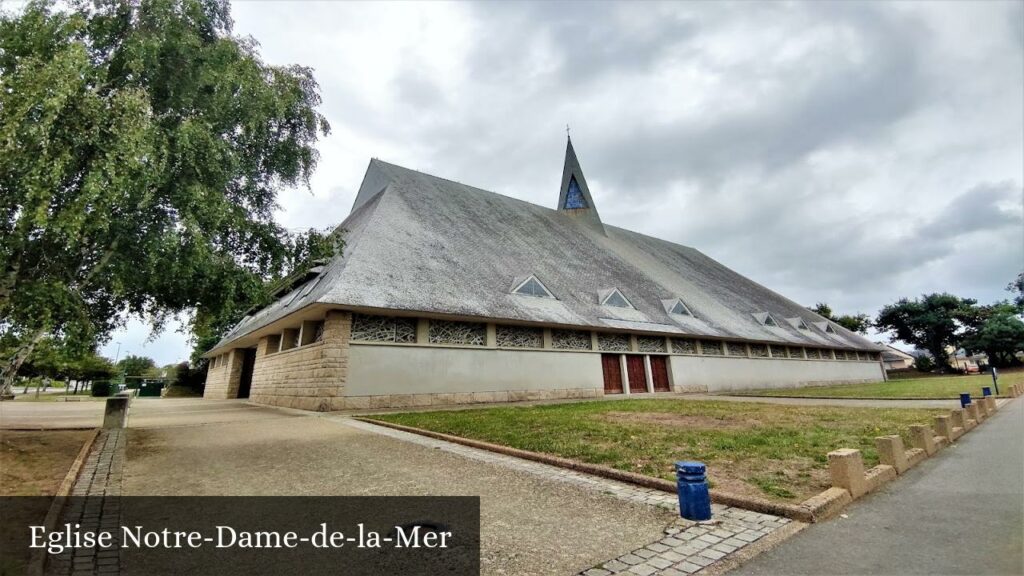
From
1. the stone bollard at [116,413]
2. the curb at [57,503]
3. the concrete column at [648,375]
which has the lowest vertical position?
the curb at [57,503]

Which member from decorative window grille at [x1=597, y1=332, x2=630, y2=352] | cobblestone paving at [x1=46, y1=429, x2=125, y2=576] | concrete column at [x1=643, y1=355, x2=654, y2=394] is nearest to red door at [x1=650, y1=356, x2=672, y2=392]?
concrete column at [x1=643, y1=355, x2=654, y2=394]

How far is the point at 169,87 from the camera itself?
7.68m

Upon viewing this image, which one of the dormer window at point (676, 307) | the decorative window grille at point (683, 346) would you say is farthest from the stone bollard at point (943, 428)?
the dormer window at point (676, 307)

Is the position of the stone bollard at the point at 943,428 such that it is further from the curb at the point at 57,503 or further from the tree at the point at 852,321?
the tree at the point at 852,321

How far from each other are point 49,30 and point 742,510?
10.7 meters

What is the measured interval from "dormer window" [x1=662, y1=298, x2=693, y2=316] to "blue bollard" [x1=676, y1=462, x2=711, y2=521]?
65.8ft

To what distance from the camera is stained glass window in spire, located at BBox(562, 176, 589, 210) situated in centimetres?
3403

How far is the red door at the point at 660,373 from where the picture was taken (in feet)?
66.4

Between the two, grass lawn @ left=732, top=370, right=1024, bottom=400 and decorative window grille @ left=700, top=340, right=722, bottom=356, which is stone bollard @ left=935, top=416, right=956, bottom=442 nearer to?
grass lawn @ left=732, top=370, right=1024, bottom=400

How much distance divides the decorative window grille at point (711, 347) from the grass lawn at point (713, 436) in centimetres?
1182

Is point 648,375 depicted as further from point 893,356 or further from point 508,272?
point 893,356

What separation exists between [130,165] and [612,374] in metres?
17.0

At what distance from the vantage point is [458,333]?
15359 mm

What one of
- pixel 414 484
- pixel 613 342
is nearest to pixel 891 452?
pixel 414 484
